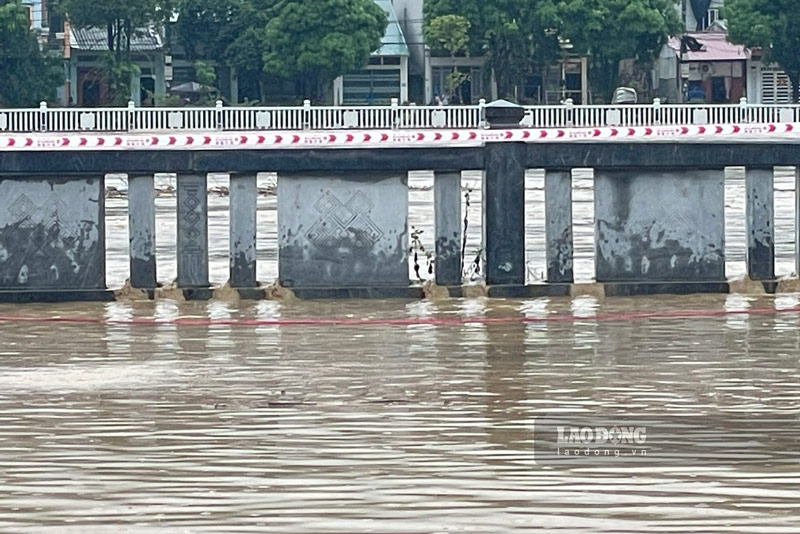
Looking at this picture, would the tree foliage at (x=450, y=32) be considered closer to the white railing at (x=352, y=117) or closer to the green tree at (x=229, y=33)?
the green tree at (x=229, y=33)

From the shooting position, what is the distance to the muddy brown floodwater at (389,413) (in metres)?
8.19

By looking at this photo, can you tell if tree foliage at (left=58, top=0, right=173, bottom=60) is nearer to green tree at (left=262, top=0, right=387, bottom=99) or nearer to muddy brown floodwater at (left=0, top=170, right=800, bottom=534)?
green tree at (left=262, top=0, right=387, bottom=99)

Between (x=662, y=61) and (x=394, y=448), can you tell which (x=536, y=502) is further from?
(x=662, y=61)

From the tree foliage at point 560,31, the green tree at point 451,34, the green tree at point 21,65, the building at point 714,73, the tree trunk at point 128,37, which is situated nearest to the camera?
the green tree at point 21,65

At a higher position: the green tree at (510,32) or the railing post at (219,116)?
the green tree at (510,32)

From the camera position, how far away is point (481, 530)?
309 inches

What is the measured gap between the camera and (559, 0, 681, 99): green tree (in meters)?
67.5

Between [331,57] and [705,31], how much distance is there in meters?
19.4

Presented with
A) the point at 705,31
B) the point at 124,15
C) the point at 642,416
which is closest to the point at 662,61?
the point at 705,31

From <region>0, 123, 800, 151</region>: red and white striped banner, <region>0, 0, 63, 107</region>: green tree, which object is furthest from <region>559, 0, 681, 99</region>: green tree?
<region>0, 123, 800, 151</region>: red and white striped banner

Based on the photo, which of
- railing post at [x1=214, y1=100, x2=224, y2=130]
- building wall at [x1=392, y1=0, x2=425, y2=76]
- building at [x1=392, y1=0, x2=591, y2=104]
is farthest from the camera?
building wall at [x1=392, y1=0, x2=425, y2=76]

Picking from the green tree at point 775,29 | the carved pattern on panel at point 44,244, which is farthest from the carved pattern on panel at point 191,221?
the green tree at point 775,29

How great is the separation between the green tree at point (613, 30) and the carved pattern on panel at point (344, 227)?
167ft

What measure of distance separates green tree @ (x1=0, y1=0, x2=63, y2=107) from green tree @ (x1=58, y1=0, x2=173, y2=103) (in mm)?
2061
